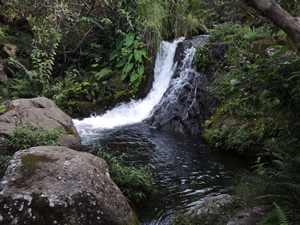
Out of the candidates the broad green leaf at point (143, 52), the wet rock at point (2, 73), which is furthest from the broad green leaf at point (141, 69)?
the wet rock at point (2, 73)

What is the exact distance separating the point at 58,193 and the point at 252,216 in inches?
77.1

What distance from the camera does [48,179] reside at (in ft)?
9.57

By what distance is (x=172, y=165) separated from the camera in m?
5.23

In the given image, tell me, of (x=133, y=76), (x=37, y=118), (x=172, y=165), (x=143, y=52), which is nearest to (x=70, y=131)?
(x=37, y=118)

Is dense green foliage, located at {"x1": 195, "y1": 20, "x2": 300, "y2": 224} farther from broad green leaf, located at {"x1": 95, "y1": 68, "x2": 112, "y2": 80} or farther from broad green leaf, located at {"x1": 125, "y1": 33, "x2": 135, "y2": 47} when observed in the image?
broad green leaf, located at {"x1": 95, "y1": 68, "x2": 112, "y2": 80}

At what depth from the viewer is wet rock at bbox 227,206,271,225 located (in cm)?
248

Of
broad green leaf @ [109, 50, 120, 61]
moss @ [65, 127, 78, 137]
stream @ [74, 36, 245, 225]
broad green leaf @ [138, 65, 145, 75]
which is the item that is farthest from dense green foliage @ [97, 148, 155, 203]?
broad green leaf @ [109, 50, 120, 61]

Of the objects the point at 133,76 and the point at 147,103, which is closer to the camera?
the point at 147,103

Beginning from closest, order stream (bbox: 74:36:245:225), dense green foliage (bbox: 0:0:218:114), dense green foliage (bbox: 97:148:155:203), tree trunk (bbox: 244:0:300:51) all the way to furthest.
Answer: tree trunk (bbox: 244:0:300:51) → dense green foliage (bbox: 97:148:155:203) → stream (bbox: 74:36:245:225) → dense green foliage (bbox: 0:0:218:114)

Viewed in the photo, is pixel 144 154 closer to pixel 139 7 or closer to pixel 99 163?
pixel 99 163

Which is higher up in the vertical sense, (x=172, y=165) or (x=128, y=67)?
(x=128, y=67)

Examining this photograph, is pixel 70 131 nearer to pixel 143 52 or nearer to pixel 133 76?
pixel 133 76

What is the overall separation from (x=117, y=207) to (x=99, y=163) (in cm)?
71

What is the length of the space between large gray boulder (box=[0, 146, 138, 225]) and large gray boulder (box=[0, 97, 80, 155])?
89.1 inches
